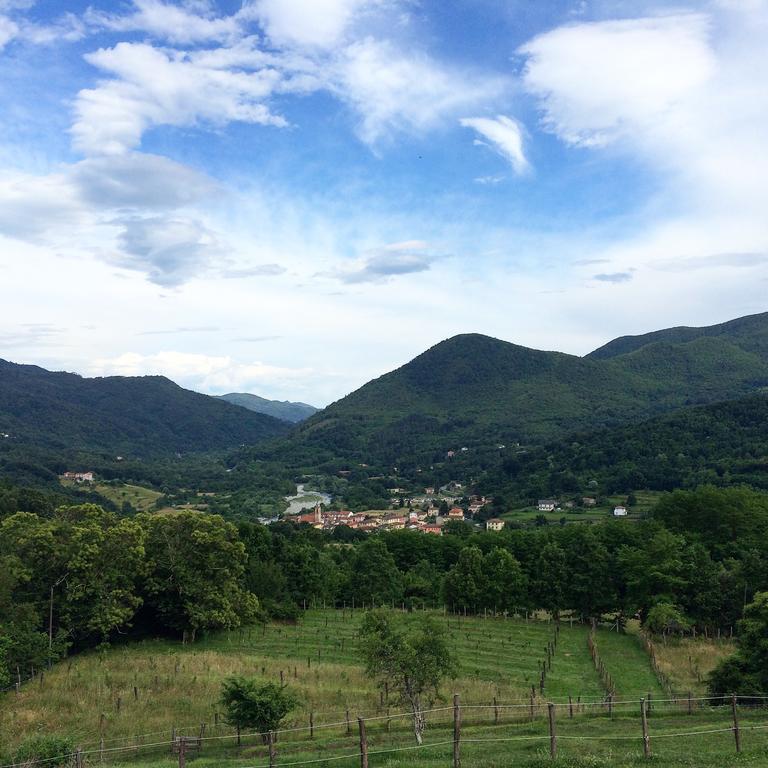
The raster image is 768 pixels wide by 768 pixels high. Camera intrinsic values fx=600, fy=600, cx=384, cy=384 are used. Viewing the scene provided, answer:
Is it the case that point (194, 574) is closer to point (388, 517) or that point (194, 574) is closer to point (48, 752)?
point (48, 752)

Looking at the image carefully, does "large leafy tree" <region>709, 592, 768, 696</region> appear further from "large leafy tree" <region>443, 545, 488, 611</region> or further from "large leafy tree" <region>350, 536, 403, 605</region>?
"large leafy tree" <region>350, 536, 403, 605</region>

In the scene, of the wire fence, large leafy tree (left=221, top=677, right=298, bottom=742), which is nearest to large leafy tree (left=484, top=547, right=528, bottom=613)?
the wire fence

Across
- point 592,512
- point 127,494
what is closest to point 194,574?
point 592,512

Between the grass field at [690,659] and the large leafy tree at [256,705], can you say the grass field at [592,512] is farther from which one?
the large leafy tree at [256,705]

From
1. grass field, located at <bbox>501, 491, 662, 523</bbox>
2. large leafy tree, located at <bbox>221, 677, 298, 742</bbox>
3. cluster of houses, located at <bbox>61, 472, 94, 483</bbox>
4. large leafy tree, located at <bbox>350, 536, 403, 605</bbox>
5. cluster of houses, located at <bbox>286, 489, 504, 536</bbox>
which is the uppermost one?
large leafy tree, located at <bbox>221, 677, 298, 742</bbox>

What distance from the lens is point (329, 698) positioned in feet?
86.0

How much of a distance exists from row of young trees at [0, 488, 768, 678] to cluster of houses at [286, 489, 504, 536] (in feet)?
196

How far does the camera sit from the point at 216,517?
3978cm

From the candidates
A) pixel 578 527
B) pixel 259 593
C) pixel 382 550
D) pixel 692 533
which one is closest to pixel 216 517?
pixel 259 593

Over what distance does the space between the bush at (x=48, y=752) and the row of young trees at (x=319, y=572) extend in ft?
32.8

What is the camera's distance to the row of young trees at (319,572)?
A: 3375 cm

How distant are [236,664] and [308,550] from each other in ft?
72.1

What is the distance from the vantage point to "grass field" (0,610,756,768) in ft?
59.0

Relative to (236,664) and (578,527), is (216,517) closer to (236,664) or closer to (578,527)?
(236,664)
